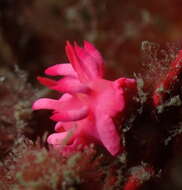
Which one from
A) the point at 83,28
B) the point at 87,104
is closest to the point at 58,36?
the point at 83,28

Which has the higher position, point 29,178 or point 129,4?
point 129,4

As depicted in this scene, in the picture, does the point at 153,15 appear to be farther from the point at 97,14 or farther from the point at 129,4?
the point at 97,14

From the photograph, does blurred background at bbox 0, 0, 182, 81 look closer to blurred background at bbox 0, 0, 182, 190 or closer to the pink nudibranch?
blurred background at bbox 0, 0, 182, 190

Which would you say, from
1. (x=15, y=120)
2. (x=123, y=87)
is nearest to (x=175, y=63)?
(x=123, y=87)

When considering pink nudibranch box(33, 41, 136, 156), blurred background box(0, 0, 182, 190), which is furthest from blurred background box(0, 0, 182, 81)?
pink nudibranch box(33, 41, 136, 156)

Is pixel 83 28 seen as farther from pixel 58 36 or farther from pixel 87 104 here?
pixel 87 104

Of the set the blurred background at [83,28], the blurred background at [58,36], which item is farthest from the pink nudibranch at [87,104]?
the blurred background at [83,28]

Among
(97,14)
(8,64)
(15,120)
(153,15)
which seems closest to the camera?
(15,120)

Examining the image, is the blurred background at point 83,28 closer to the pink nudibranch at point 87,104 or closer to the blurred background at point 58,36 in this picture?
the blurred background at point 58,36
